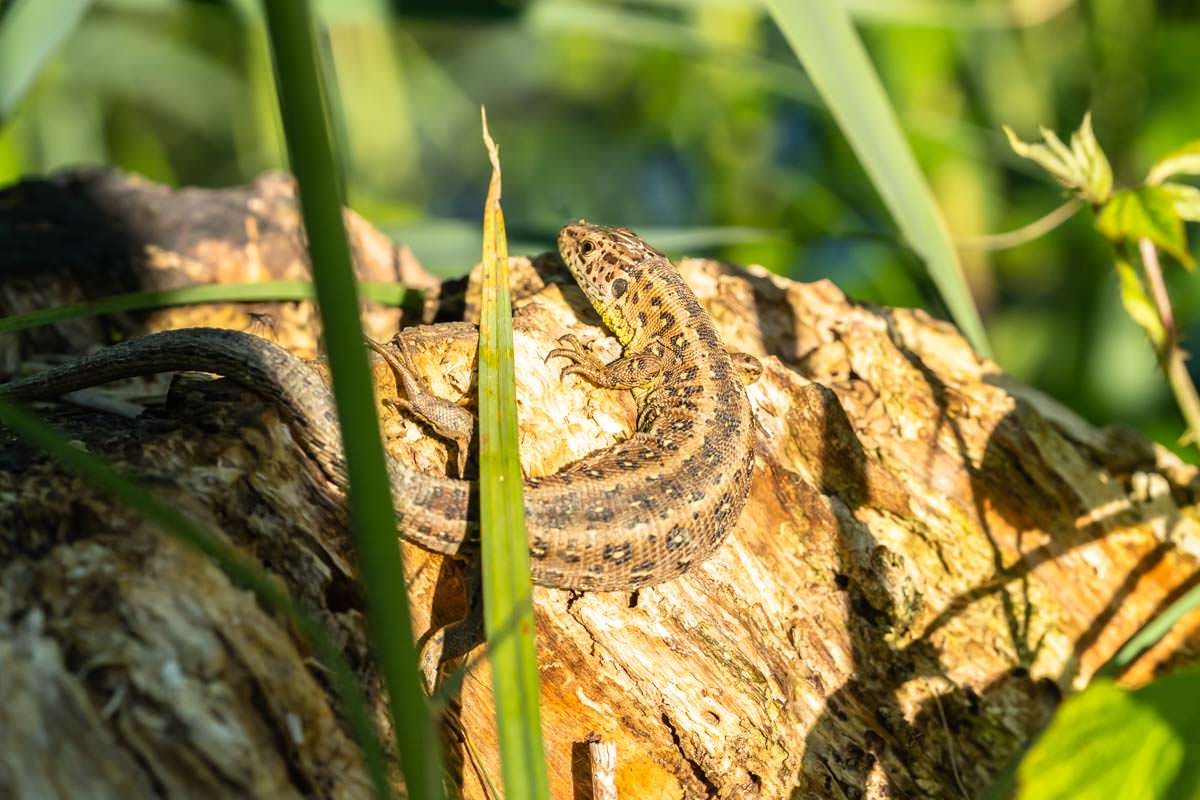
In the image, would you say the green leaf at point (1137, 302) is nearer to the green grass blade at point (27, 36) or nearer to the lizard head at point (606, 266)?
the lizard head at point (606, 266)

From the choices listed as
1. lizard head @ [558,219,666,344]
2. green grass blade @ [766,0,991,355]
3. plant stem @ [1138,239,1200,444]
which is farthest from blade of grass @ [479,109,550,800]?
plant stem @ [1138,239,1200,444]

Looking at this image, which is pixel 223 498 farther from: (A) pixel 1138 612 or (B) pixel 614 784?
(A) pixel 1138 612

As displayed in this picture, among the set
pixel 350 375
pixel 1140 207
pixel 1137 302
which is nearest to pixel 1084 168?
pixel 1140 207

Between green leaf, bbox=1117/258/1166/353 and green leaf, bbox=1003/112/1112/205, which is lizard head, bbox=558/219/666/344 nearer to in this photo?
green leaf, bbox=1003/112/1112/205

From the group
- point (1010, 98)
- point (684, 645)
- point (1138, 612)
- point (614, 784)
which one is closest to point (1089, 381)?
point (1010, 98)

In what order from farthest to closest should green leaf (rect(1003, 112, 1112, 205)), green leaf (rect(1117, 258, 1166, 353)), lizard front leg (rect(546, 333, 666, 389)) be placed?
1. lizard front leg (rect(546, 333, 666, 389))
2. green leaf (rect(1117, 258, 1166, 353))
3. green leaf (rect(1003, 112, 1112, 205))
